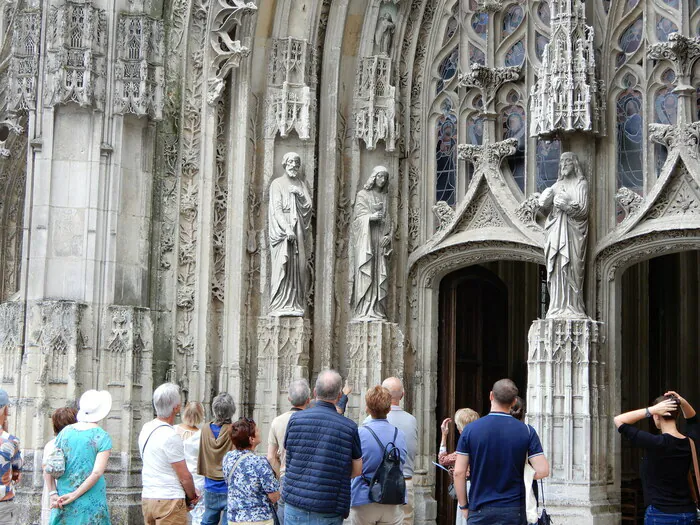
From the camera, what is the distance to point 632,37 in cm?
1545

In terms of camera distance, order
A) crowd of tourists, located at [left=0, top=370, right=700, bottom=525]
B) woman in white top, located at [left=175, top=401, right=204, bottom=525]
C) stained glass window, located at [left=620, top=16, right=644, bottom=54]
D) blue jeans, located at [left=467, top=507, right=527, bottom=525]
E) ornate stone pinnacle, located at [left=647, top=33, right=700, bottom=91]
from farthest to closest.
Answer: stained glass window, located at [left=620, top=16, right=644, bottom=54], ornate stone pinnacle, located at [left=647, top=33, right=700, bottom=91], woman in white top, located at [left=175, top=401, right=204, bottom=525], crowd of tourists, located at [left=0, top=370, right=700, bottom=525], blue jeans, located at [left=467, top=507, right=527, bottom=525]

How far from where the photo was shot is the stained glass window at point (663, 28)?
15.2m

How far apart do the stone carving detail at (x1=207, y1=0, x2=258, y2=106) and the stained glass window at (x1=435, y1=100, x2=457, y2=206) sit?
9.18 feet

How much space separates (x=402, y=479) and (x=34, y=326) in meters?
7.06

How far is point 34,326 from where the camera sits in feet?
49.3

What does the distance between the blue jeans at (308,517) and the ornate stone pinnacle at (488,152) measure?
8187 mm

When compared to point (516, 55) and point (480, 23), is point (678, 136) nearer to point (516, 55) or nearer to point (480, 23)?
point (516, 55)

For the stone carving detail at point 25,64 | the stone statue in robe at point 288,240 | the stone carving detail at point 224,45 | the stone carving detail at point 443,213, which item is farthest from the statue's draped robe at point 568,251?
the stone carving detail at point 25,64

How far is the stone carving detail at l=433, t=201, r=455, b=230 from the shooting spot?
54.5ft

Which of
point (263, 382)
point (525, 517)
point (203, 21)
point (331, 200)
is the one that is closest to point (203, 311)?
point (263, 382)

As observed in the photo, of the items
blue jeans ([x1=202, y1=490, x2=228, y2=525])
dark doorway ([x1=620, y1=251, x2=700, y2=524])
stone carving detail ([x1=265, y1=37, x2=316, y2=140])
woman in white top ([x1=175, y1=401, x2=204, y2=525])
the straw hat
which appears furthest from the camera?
dark doorway ([x1=620, y1=251, x2=700, y2=524])

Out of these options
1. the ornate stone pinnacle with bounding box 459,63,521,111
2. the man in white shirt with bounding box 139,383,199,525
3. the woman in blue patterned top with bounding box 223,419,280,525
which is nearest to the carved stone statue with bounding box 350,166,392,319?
the ornate stone pinnacle with bounding box 459,63,521,111

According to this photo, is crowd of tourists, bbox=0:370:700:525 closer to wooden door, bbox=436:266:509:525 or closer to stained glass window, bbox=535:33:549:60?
wooden door, bbox=436:266:509:525

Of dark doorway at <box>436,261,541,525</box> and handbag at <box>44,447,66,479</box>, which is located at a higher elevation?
dark doorway at <box>436,261,541,525</box>
